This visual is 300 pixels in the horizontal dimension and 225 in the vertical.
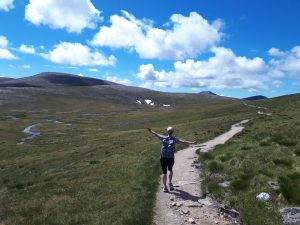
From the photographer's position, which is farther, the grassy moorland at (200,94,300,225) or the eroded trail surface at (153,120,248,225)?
the eroded trail surface at (153,120,248,225)

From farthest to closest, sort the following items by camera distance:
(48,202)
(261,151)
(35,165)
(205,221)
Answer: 1. (35,165)
2. (261,151)
3. (48,202)
4. (205,221)

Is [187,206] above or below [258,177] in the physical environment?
below

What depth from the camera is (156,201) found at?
61.2 ft

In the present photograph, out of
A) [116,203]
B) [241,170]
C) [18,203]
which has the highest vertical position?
[241,170]

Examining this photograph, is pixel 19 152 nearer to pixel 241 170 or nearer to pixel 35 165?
pixel 35 165

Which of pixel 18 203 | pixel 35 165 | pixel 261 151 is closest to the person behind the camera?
pixel 18 203

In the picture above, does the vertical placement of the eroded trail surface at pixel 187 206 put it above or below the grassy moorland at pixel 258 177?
below

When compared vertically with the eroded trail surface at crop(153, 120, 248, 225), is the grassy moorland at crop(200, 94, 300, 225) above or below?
above

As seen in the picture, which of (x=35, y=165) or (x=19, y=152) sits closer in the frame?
(x=35, y=165)

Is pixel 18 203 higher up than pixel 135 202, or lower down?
lower down

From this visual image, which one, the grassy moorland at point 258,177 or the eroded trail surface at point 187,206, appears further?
the eroded trail surface at point 187,206

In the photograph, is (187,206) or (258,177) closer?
(187,206)

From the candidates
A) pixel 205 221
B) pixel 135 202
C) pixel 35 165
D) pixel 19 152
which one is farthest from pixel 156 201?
pixel 19 152

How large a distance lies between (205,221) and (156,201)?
11.0ft
